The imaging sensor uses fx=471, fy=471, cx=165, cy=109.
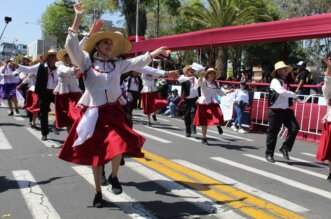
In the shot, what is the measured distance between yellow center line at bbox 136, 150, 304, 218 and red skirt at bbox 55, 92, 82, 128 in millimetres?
1972

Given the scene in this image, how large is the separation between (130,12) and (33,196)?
35.3 meters

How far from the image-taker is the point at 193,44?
59.8 ft

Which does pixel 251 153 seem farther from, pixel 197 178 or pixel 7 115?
pixel 7 115

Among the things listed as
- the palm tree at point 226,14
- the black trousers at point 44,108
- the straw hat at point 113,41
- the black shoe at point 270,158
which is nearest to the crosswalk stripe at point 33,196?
the straw hat at point 113,41

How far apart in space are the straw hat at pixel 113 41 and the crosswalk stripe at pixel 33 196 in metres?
1.86

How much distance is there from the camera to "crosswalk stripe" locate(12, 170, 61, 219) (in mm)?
5121

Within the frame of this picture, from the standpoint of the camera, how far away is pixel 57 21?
7369cm

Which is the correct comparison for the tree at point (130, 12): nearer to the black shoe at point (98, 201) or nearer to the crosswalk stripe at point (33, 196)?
the crosswalk stripe at point (33, 196)

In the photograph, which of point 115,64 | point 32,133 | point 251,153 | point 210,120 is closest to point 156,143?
point 210,120

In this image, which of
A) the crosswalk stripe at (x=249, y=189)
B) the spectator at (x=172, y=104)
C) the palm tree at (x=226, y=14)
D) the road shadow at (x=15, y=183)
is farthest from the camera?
the palm tree at (x=226, y=14)

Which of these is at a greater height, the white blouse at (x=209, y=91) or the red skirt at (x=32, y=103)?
the white blouse at (x=209, y=91)

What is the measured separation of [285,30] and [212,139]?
14.0ft

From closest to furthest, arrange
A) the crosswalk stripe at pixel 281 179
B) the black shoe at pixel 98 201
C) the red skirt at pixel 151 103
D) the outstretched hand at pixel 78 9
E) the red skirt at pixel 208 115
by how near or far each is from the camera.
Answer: the outstretched hand at pixel 78 9 < the black shoe at pixel 98 201 < the crosswalk stripe at pixel 281 179 < the red skirt at pixel 208 115 < the red skirt at pixel 151 103

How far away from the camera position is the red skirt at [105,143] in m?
5.09
